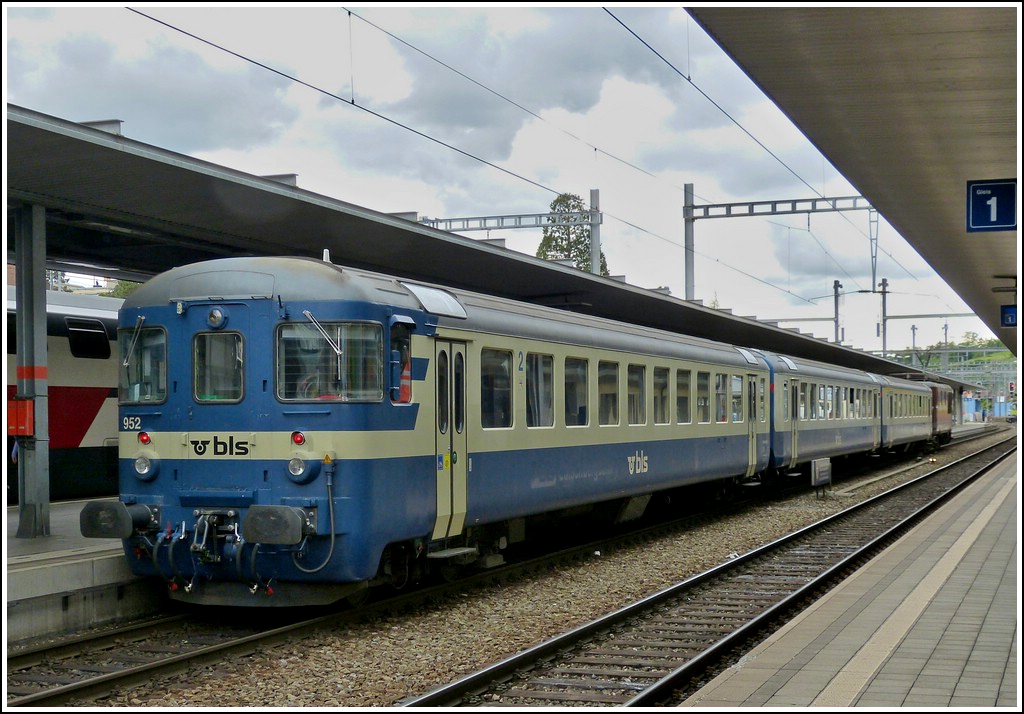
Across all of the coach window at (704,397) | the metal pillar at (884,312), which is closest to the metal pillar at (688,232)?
the coach window at (704,397)

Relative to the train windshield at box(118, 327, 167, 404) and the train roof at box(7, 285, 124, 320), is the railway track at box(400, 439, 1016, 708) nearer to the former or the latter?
the train windshield at box(118, 327, 167, 404)

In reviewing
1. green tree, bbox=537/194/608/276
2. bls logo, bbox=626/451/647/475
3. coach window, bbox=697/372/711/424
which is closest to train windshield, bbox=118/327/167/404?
bls logo, bbox=626/451/647/475

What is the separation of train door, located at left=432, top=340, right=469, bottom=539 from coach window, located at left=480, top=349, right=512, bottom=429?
419 millimetres

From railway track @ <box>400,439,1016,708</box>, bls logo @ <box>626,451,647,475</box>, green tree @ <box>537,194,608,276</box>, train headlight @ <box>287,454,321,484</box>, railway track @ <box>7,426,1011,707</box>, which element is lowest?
railway track @ <box>400,439,1016,708</box>

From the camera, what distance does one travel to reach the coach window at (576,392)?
12.8 metres

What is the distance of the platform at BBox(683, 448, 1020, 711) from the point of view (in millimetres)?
6660

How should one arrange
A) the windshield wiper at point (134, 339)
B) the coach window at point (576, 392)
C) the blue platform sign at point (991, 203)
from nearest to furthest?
the windshield wiper at point (134, 339), the blue platform sign at point (991, 203), the coach window at point (576, 392)

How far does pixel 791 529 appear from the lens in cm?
1723

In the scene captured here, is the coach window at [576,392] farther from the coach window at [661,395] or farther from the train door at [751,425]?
the train door at [751,425]

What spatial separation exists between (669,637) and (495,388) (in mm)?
3166

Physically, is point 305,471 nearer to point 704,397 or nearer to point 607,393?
point 607,393

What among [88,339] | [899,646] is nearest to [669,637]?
[899,646]

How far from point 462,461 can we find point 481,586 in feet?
5.24

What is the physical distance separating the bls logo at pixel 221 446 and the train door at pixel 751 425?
12.6m
